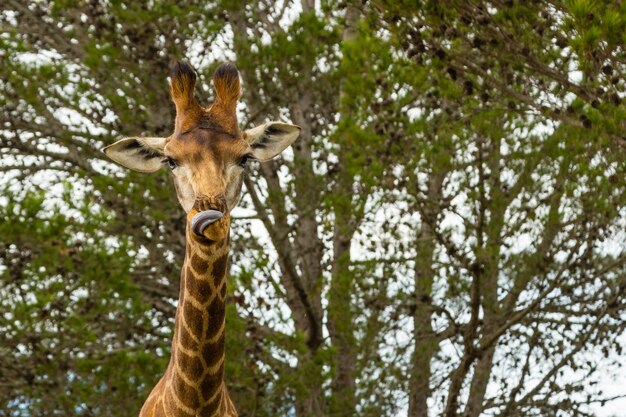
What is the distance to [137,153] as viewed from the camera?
6336 mm

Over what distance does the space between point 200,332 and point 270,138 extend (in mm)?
1165

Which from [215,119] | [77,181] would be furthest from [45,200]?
[215,119]

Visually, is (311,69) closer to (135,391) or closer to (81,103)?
(81,103)

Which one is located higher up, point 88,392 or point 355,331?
point 355,331

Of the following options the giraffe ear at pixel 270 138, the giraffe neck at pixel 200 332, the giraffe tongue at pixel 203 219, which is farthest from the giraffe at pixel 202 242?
the giraffe tongue at pixel 203 219

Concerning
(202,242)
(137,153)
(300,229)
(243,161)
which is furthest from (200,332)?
(300,229)

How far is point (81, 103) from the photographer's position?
13.0 m

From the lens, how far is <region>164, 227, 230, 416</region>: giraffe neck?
566 cm

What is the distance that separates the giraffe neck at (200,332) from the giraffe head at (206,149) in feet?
0.80

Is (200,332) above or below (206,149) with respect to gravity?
below

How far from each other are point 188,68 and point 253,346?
5.96m

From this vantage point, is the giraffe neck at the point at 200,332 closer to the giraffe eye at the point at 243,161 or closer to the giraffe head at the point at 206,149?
the giraffe head at the point at 206,149

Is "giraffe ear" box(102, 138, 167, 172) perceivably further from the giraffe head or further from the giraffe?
the giraffe

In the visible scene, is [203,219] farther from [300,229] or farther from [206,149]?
[300,229]
